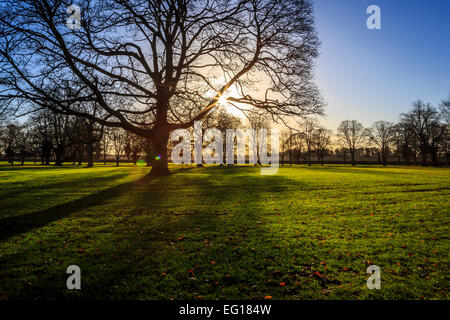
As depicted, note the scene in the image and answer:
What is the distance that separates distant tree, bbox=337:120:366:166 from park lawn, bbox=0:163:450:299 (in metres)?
82.2

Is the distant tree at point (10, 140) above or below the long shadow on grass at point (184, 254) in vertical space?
above

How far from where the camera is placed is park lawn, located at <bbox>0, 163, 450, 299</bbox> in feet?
13.1

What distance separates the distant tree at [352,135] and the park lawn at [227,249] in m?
82.2

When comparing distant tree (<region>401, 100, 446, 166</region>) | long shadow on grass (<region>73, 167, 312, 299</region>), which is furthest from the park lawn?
distant tree (<region>401, 100, 446, 166</region>)

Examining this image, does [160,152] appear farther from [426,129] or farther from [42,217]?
[426,129]

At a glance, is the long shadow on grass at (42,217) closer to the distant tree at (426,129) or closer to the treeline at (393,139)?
the treeline at (393,139)

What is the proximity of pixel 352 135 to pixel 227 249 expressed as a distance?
9214cm

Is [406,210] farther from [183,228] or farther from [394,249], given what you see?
[183,228]

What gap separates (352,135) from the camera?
83812mm

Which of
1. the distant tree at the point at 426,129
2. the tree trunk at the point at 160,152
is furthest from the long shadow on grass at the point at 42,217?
the distant tree at the point at 426,129

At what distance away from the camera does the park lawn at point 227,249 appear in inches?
157

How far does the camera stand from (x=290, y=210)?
9.80m

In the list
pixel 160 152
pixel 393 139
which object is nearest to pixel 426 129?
pixel 393 139

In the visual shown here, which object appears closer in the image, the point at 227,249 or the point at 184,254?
the point at 184,254
